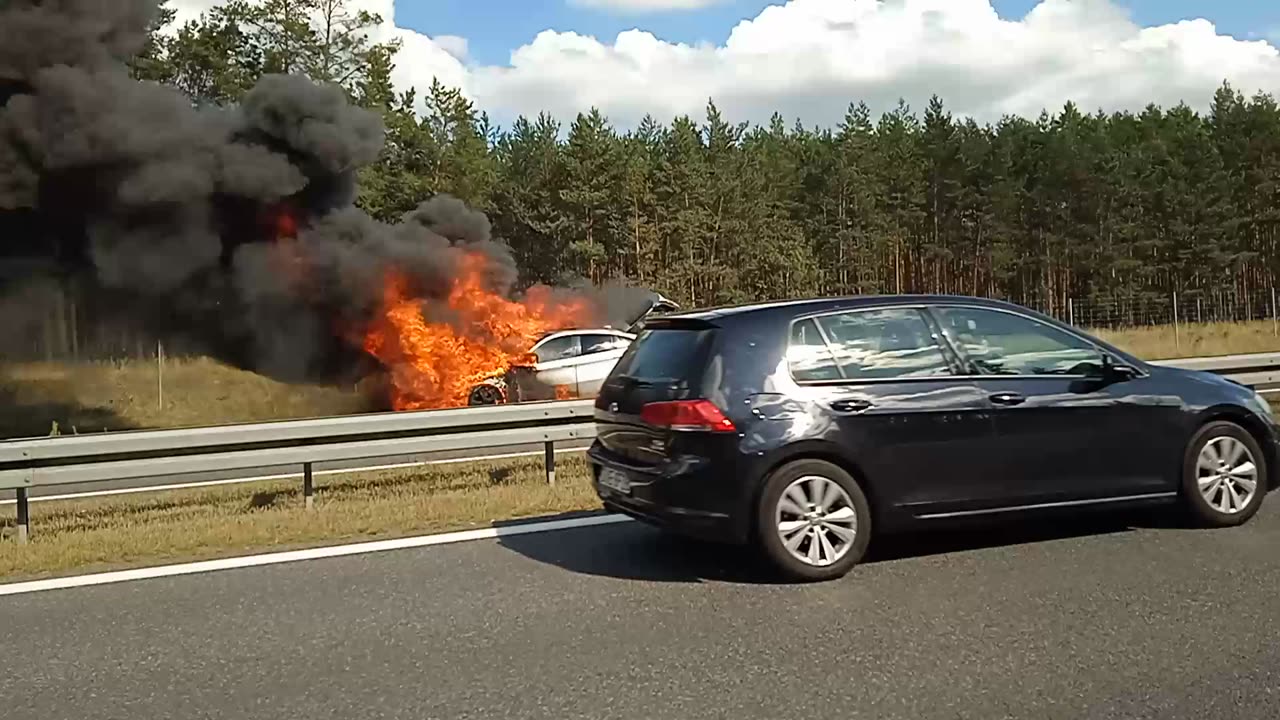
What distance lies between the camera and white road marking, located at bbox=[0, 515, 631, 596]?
22.5ft

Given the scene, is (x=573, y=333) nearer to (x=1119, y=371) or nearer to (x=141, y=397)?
(x=141, y=397)

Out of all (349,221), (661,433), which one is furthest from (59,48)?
(661,433)

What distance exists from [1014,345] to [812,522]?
1.78 meters

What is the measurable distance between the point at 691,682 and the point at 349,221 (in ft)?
66.1

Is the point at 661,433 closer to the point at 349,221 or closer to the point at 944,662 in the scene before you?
the point at 944,662

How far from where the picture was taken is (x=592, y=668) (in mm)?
4961

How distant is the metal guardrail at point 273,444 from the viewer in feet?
28.7

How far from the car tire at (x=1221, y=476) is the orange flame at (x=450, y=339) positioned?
14.2 meters

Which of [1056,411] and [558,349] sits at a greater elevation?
[558,349]

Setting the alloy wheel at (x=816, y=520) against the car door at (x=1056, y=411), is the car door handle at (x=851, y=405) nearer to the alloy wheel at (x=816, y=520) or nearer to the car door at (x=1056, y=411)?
the alloy wheel at (x=816, y=520)

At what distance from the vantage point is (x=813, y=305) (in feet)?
22.4

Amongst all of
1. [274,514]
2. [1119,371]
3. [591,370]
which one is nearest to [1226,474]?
[1119,371]

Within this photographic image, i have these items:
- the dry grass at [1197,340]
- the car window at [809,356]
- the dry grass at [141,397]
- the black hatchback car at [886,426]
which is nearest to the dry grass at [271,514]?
the black hatchback car at [886,426]

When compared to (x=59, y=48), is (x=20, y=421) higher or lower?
lower
